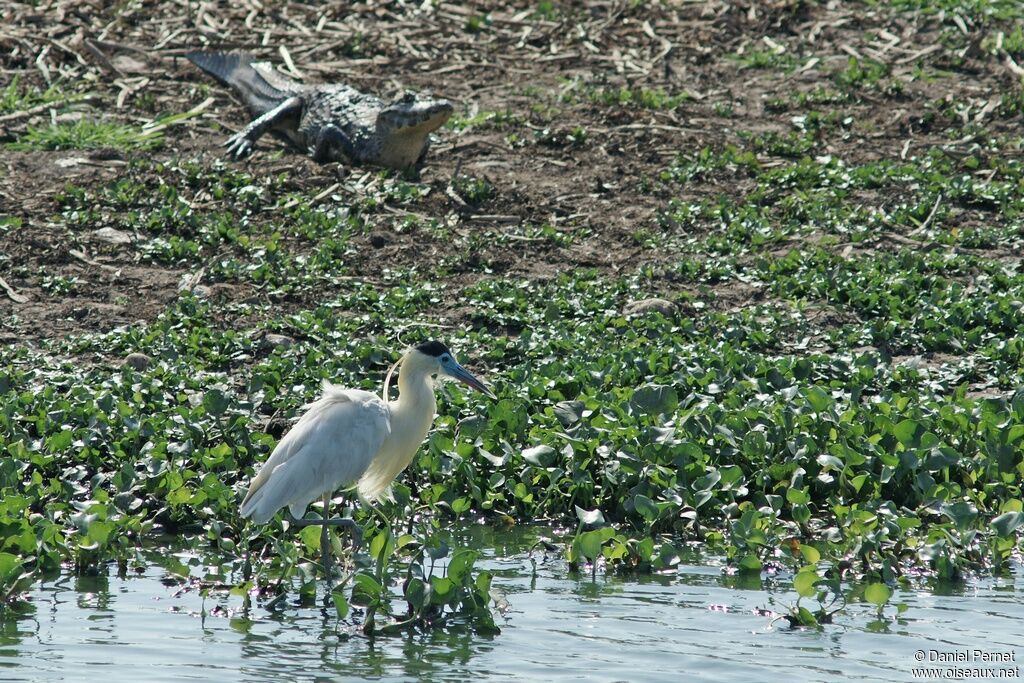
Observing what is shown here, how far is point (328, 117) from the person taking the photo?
40.8 ft

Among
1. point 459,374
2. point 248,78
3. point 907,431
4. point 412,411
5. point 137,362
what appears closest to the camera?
point 412,411

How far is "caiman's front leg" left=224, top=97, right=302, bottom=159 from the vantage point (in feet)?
40.0

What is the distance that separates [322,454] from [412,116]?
5795 millimetres

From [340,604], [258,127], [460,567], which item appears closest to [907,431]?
[460,567]

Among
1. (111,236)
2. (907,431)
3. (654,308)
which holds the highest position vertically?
(111,236)

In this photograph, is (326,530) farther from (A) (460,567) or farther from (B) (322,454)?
(A) (460,567)

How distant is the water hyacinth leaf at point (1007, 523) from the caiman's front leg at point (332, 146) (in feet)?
23.4

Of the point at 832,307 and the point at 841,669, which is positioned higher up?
the point at 832,307

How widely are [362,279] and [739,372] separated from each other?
3001 millimetres

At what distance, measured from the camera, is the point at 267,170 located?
467 inches

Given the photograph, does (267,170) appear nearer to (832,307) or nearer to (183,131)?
(183,131)

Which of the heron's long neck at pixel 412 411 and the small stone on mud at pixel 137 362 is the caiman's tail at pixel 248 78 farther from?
the heron's long neck at pixel 412 411

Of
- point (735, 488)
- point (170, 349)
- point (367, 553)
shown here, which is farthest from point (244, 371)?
point (735, 488)

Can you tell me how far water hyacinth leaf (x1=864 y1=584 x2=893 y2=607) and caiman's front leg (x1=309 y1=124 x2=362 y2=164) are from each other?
743 centimetres
